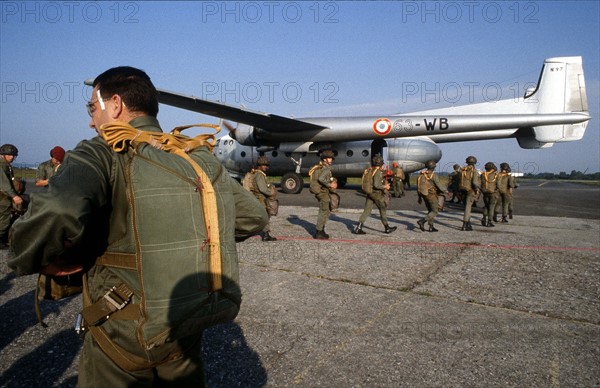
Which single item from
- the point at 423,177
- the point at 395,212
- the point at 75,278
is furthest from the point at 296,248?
the point at 395,212

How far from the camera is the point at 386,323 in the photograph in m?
4.29

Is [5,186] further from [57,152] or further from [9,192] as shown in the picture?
[57,152]

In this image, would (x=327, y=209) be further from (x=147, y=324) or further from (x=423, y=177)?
(x=147, y=324)

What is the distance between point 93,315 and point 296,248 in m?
6.45

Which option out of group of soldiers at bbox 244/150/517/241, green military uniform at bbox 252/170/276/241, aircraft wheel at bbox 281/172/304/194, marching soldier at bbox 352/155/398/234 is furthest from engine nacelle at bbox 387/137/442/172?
green military uniform at bbox 252/170/276/241

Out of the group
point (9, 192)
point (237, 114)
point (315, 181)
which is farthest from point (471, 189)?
point (237, 114)

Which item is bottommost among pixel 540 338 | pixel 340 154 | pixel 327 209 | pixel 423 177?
pixel 540 338

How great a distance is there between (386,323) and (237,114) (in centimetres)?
1570

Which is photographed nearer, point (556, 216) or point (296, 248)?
point (296, 248)

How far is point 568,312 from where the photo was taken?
4691 mm

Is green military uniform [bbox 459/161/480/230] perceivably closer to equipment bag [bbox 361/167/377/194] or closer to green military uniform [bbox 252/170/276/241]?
equipment bag [bbox 361/167/377/194]

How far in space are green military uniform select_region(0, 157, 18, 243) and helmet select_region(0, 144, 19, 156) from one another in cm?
12

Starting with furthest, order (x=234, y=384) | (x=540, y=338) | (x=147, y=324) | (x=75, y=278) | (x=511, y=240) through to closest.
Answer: (x=511, y=240) → (x=540, y=338) → (x=234, y=384) → (x=75, y=278) → (x=147, y=324)

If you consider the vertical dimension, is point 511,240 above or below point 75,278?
below
